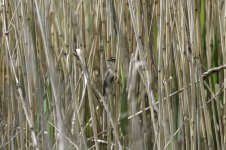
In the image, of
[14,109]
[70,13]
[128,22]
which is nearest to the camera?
[70,13]

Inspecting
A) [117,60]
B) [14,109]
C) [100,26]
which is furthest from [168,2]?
[14,109]

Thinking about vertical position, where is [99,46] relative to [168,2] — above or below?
below

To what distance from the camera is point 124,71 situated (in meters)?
1.35

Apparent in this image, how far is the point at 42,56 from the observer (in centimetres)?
166

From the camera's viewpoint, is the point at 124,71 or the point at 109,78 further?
the point at 109,78

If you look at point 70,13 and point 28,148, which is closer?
point 70,13

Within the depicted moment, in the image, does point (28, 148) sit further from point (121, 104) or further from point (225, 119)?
point (225, 119)

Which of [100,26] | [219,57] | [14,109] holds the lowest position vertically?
[14,109]

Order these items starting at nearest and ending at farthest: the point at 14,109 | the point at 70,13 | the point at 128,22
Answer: the point at 70,13
the point at 128,22
the point at 14,109

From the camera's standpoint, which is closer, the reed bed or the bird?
the reed bed

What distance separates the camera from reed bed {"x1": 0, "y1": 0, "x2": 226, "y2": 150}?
1.28 m

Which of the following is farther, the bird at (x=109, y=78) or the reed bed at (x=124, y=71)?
the bird at (x=109, y=78)

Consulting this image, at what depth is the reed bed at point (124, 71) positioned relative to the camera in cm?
128

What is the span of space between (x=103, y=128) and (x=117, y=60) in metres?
0.30
